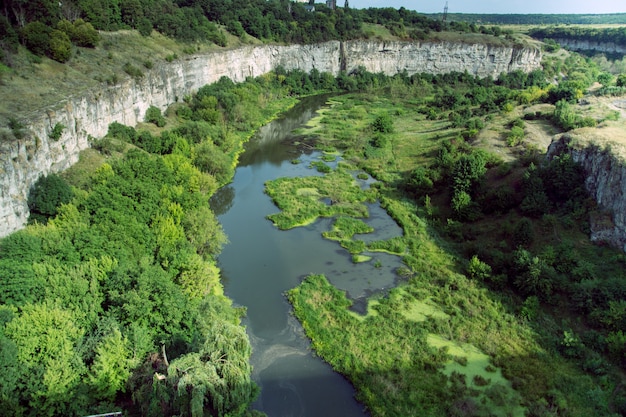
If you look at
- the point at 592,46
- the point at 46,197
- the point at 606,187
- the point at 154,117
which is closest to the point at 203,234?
the point at 46,197

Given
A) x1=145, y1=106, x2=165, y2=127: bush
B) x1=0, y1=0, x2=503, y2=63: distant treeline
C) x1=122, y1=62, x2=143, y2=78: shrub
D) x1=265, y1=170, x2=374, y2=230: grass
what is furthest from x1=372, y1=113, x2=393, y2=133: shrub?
x1=0, y1=0, x2=503, y2=63: distant treeline

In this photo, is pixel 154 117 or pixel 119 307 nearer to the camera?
pixel 119 307

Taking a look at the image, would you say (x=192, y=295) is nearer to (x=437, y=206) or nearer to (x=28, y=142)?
(x=28, y=142)

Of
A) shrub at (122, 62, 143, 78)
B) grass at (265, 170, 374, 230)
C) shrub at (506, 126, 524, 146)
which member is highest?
shrub at (122, 62, 143, 78)

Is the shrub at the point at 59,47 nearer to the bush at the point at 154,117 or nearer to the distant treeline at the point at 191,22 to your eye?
the distant treeline at the point at 191,22

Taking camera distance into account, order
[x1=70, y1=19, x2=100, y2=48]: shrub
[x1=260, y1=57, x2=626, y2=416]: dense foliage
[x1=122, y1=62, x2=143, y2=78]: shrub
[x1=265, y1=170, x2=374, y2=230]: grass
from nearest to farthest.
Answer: [x1=260, y1=57, x2=626, y2=416]: dense foliage
[x1=265, y1=170, x2=374, y2=230]: grass
[x1=70, y1=19, x2=100, y2=48]: shrub
[x1=122, y1=62, x2=143, y2=78]: shrub

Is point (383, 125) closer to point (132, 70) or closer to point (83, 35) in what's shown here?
point (132, 70)

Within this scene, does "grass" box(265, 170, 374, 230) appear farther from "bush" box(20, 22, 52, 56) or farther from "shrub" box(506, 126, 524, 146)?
"bush" box(20, 22, 52, 56)
